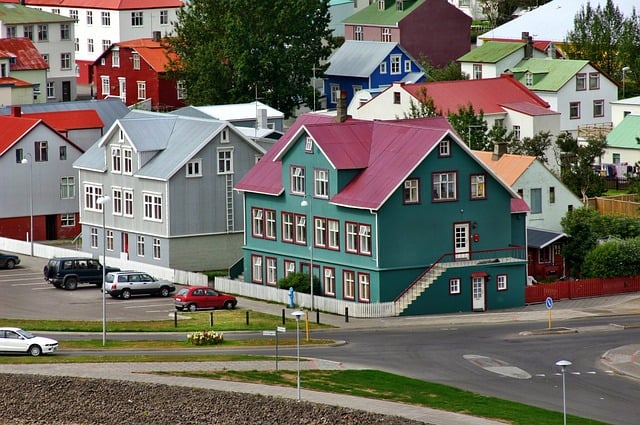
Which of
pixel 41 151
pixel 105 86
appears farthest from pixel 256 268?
pixel 105 86

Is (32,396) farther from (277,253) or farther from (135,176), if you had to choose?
(135,176)

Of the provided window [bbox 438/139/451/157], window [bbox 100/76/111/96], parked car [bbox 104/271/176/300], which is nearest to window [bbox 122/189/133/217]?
parked car [bbox 104/271/176/300]

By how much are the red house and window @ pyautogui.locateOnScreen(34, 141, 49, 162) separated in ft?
107

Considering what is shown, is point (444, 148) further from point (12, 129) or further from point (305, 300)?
point (12, 129)

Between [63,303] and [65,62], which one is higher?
[65,62]

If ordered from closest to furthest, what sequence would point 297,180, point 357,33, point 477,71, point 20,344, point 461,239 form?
point 20,344 → point 461,239 → point 297,180 → point 477,71 → point 357,33

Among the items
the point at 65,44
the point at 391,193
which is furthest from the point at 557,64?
the point at 391,193

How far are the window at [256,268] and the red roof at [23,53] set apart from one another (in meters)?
54.6

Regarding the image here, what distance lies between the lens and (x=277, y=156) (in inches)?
3740

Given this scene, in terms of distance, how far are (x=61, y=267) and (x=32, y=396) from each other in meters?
28.4

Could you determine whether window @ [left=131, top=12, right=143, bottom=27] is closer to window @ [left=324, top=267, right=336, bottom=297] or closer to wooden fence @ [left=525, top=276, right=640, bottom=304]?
window @ [left=324, top=267, right=336, bottom=297]

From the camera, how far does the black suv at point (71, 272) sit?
96062 millimetres

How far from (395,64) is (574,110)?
19.5 metres

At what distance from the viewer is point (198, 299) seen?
8944 centimetres
